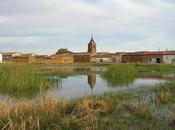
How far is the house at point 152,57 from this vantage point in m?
73.3

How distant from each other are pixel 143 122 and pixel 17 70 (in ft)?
43.7

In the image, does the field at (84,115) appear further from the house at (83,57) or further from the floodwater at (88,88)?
Result: the house at (83,57)

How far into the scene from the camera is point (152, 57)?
78.6 m

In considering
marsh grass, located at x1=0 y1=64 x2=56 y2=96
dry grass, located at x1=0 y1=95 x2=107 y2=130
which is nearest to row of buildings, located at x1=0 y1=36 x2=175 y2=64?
marsh grass, located at x1=0 y1=64 x2=56 y2=96

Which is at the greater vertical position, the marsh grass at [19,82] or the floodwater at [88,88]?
the marsh grass at [19,82]

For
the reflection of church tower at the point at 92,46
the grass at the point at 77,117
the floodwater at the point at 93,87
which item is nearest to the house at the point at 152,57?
the reflection of church tower at the point at 92,46

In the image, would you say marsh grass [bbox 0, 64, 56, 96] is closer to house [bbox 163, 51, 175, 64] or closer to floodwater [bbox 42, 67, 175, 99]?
floodwater [bbox 42, 67, 175, 99]

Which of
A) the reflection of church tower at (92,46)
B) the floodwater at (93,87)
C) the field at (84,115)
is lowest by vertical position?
the floodwater at (93,87)

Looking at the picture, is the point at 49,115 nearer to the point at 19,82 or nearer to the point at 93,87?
the point at 19,82

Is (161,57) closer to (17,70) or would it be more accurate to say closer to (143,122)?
(17,70)

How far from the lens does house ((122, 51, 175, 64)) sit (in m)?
73.3

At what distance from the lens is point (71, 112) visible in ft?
32.3

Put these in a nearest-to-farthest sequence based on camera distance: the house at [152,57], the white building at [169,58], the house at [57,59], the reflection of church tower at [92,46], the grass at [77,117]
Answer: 1. the grass at [77,117]
2. the white building at [169,58]
3. the house at [152,57]
4. the house at [57,59]
5. the reflection of church tower at [92,46]

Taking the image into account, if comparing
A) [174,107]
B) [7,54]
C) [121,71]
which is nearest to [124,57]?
[7,54]
